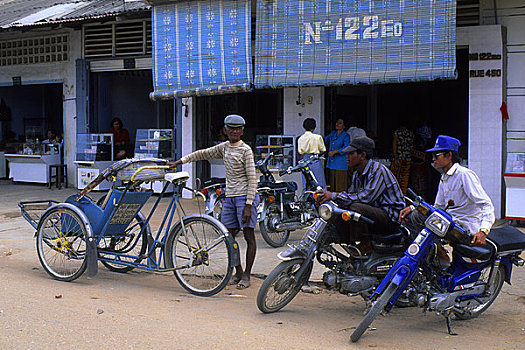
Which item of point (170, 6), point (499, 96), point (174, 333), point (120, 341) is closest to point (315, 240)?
point (174, 333)

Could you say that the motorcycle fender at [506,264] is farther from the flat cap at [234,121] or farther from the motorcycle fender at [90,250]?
the motorcycle fender at [90,250]

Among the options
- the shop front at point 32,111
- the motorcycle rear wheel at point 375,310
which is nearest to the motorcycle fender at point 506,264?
the motorcycle rear wheel at point 375,310

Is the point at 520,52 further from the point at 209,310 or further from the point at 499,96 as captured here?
the point at 209,310

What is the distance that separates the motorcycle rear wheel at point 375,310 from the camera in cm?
472

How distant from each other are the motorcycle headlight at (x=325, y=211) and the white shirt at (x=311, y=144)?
6.31 metres

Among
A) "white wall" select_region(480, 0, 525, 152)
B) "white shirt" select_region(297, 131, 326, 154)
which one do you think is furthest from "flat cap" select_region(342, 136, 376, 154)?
"white wall" select_region(480, 0, 525, 152)

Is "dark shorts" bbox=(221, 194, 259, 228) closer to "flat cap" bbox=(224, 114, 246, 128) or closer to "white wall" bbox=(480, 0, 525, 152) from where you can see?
"flat cap" bbox=(224, 114, 246, 128)

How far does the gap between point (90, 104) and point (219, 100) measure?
371cm

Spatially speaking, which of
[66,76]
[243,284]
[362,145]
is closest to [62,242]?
[243,284]

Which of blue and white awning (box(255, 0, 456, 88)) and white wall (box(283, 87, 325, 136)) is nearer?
blue and white awning (box(255, 0, 456, 88))

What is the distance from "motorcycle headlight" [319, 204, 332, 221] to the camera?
524 centimetres

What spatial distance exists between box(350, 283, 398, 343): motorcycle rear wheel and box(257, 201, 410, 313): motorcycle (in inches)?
21.3

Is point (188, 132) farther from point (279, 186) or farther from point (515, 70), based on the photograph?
point (515, 70)

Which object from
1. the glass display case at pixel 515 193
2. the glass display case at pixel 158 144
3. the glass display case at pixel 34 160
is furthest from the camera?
the glass display case at pixel 34 160
